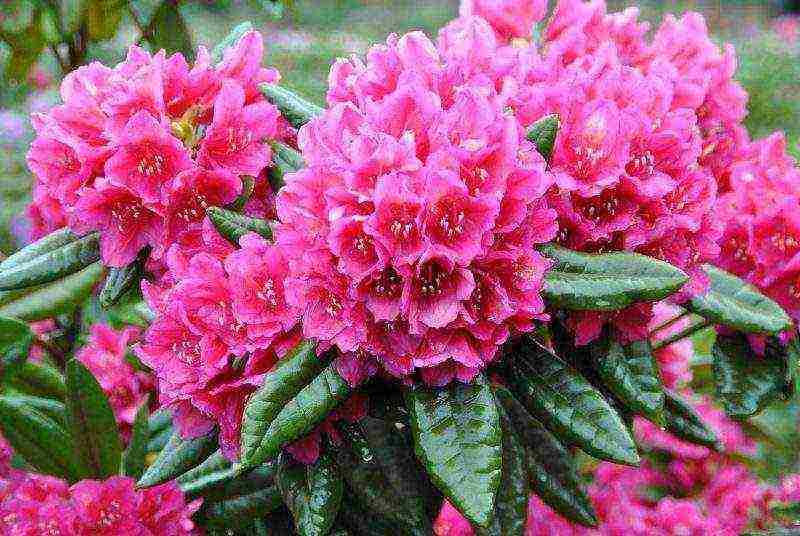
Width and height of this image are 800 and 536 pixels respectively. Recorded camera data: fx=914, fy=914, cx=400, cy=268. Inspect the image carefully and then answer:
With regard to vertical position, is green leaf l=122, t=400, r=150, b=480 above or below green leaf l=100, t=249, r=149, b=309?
below

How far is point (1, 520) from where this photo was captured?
5.02 feet

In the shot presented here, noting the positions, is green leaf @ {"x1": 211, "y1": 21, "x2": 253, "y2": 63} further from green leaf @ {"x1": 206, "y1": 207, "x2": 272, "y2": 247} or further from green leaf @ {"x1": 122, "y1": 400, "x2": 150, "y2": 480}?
green leaf @ {"x1": 122, "y1": 400, "x2": 150, "y2": 480}

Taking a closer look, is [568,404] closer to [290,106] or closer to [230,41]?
[290,106]

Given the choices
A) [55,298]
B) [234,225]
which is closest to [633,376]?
[234,225]

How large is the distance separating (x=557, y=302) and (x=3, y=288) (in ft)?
2.68

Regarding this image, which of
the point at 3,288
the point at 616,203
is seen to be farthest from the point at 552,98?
the point at 3,288

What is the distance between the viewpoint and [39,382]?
1.83m

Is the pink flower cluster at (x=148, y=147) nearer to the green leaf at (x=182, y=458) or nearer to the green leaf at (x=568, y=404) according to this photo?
the green leaf at (x=182, y=458)

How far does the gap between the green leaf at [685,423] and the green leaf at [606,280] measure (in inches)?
22.6

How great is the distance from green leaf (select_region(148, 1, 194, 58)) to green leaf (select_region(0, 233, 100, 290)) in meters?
0.74

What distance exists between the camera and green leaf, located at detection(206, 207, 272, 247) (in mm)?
1222

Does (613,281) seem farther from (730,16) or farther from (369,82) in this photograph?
(730,16)

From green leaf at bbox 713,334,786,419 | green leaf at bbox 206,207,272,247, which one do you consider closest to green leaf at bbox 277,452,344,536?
green leaf at bbox 206,207,272,247

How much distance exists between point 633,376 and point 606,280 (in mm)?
221
